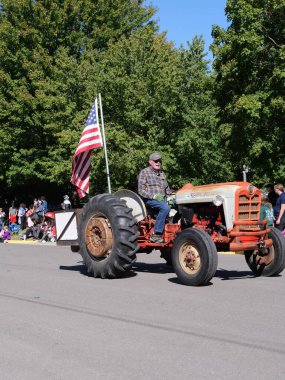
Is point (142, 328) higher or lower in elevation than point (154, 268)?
lower

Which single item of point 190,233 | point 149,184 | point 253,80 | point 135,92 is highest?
point 135,92

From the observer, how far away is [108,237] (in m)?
9.50

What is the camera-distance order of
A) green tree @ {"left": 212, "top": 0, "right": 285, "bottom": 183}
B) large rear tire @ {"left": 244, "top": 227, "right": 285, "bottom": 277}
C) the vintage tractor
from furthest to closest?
green tree @ {"left": 212, "top": 0, "right": 285, "bottom": 183} → large rear tire @ {"left": 244, "top": 227, "right": 285, "bottom": 277} → the vintage tractor

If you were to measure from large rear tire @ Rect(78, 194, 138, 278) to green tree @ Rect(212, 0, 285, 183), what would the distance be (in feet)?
43.8

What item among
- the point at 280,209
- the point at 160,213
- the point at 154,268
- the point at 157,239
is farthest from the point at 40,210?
the point at 160,213

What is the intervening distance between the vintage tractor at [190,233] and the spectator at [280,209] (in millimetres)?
5543

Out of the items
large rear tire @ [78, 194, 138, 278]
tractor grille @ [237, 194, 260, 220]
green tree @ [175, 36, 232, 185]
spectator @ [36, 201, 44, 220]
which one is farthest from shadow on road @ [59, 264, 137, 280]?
green tree @ [175, 36, 232, 185]

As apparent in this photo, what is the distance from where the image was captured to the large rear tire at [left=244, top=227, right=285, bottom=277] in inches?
351

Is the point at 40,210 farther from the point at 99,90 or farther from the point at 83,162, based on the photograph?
the point at 83,162

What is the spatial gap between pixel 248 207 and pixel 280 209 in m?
6.80

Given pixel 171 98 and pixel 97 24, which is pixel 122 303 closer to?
pixel 171 98

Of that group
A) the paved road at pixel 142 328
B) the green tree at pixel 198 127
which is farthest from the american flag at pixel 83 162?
the green tree at pixel 198 127

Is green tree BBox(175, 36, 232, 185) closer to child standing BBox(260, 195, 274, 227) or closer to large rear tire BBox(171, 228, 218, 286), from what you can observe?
child standing BBox(260, 195, 274, 227)

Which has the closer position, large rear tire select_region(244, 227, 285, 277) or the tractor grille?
the tractor grille
